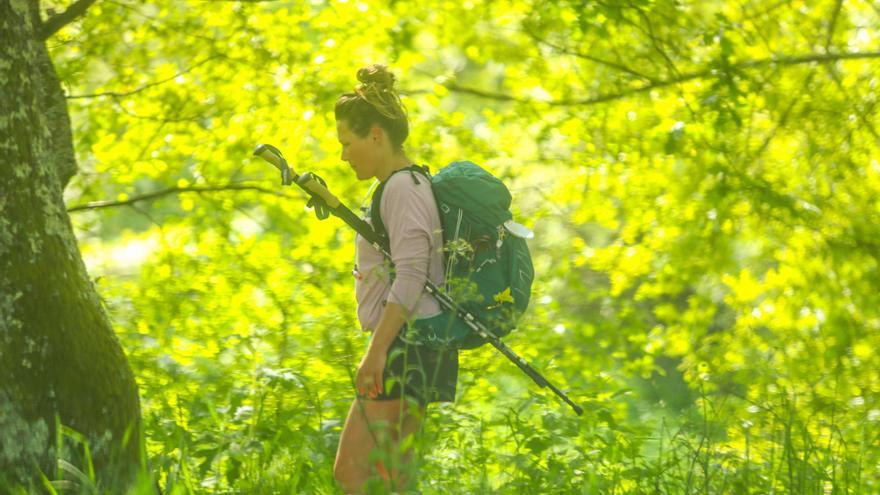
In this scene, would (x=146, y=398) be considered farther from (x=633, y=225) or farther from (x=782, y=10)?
(x=782, y=10)

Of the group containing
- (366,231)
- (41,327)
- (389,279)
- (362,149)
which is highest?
(362,149)

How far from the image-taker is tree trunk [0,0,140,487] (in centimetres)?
315

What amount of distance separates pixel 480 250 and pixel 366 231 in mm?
364

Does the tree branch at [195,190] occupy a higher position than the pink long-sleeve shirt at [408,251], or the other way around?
the tree branch at [195,190]

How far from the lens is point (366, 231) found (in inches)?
137

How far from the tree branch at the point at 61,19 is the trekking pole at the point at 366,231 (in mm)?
1879

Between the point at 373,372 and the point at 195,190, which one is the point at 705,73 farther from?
the point at 373,372

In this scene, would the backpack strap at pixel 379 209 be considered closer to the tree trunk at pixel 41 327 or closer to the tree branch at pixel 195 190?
the tree trunk at pixel 41 327

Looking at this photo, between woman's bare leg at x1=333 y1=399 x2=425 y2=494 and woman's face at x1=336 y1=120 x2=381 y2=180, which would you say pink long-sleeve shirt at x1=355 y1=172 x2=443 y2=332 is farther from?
woman's bare leg at x1=333 y1=399 x2=425 y2=494

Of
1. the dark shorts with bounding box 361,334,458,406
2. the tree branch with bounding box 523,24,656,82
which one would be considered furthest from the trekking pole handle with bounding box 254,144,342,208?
the tree branch with bounding box 523,24,656,82

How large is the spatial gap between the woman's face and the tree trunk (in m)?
0.91

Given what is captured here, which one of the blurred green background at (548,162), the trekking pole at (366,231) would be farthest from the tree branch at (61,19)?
the trekking pole at (366,231)

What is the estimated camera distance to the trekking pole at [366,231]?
3355 mm

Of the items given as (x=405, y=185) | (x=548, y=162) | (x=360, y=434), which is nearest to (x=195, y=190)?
(x=548, y=162)
